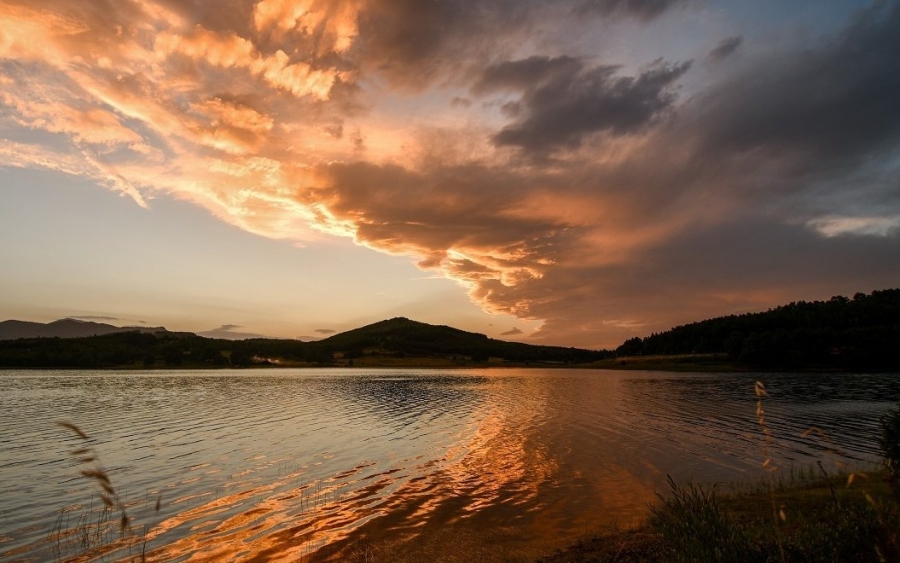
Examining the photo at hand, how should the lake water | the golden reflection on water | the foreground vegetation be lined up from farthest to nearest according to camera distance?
1. the lake water
2. the golden reflection on water
3. the foreground vegetation

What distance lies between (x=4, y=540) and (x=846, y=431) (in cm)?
5481

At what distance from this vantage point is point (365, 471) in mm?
28422

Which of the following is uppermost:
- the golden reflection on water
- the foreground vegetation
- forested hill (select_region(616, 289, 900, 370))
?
forested hill (select_region(616, 289, 900, 370))

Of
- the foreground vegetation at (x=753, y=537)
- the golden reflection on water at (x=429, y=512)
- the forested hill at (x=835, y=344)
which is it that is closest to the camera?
the foreground vegetation at (x=753, y=537)

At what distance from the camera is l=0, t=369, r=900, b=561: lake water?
58.0 feet

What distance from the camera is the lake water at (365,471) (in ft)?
58.0

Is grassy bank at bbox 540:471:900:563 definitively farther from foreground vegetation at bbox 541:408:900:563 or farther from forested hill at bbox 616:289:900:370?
forested hill at bbox 616:289:900:370

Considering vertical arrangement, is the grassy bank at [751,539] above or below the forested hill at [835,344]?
below

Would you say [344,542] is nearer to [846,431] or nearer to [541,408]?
[846,431]

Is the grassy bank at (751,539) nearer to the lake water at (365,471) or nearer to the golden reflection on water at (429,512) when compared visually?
the lake water at (365,471)

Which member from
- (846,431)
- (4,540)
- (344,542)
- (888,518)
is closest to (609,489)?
(344,542)

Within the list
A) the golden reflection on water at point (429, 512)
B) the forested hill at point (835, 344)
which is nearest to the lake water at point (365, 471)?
the golden reflection on water at point (429, 512)

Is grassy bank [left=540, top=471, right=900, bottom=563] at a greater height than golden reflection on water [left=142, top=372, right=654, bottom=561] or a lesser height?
greater

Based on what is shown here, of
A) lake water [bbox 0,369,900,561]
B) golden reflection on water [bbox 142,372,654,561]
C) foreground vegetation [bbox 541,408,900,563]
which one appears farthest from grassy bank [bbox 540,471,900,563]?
golden reflection on water [bbox 142,372,654,561]
